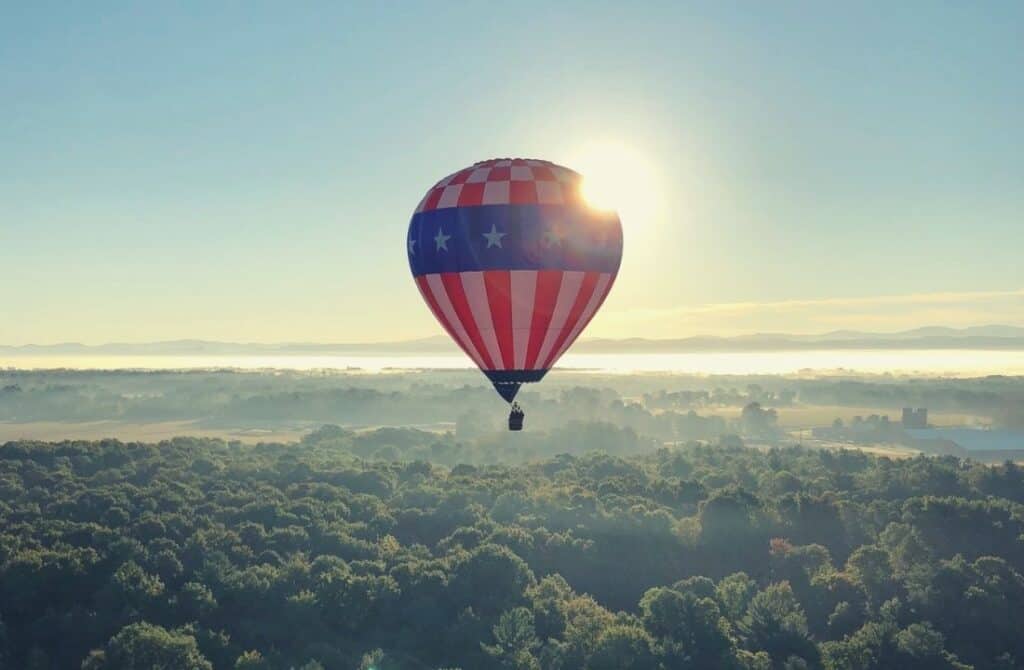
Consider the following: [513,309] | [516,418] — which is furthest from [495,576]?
[513,309]

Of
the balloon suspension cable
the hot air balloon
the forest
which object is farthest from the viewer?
the forest

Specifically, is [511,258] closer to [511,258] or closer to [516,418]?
[511,258]

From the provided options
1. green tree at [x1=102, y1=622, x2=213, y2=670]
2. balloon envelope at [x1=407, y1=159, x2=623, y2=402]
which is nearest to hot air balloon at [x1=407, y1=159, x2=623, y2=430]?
balloon envelope at [x1=407, y1=159, x2=623, y2=402]

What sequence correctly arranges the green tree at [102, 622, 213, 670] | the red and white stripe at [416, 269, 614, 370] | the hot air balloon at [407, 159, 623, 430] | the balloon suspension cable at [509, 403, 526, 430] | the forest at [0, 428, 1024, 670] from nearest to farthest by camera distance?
the balloon suspension cable at [509, 403, 526, 430] → the hot air balloon at [407, 159, 623, 430] → the red and white stripe at [416, 269, 614, 370] → the green tree at [102, 622, 213, 670] → the forest at [0, 428, 1024, 670]

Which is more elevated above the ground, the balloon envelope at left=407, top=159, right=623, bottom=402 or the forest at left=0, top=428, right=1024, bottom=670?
the balloon envelope at left=407, top=159, right=623, bottom=402

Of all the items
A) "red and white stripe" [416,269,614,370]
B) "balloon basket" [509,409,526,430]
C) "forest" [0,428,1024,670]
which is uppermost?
"red and white stripe" [416,269,614,370]

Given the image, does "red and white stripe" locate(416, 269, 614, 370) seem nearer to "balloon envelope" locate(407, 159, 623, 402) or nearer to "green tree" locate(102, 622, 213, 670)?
"balloon envelope" locate(407, 159, 623, 402)

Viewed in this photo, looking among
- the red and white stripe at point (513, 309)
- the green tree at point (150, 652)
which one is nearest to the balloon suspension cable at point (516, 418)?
the red and white stripe at point (513, 309)
